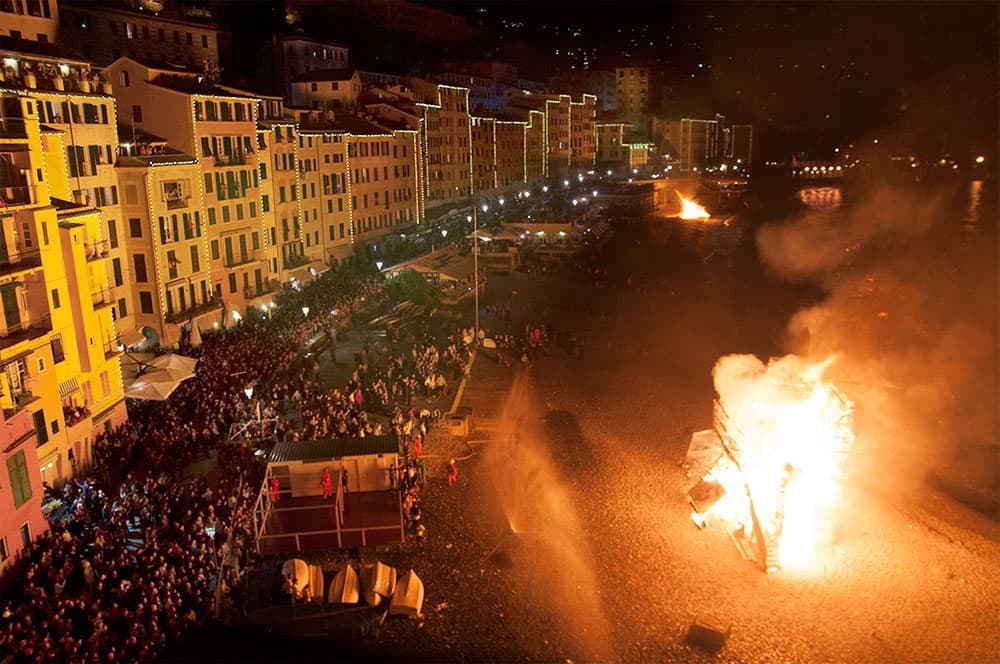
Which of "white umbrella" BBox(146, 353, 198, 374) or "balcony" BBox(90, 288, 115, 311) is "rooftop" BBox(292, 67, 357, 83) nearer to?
"balcony" BBox(90, 288, 115, 311)

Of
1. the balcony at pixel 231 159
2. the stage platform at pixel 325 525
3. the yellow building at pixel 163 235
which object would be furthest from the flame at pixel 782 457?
the balcony at pixel 231 159

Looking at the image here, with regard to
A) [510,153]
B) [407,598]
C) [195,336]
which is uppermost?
[510,153]

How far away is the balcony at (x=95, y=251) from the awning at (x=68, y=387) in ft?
12.9

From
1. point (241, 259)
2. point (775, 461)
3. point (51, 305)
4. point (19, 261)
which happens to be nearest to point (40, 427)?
point (51, 305)

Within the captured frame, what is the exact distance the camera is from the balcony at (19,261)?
18.4m

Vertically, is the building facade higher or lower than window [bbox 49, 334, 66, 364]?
higher

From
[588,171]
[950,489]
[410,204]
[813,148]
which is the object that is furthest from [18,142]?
[813,148]

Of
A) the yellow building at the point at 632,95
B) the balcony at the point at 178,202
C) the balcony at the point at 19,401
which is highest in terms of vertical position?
the yellow building at the point at 632,95

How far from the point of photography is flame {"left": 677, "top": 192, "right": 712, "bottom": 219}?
326 feet

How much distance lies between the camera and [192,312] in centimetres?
3309

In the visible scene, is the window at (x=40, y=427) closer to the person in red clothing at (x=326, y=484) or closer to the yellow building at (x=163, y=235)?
the person in red clothing at (x=326, y=484)

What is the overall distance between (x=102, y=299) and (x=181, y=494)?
778 cm

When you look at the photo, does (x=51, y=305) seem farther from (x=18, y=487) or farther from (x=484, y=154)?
(x=484, y=154)

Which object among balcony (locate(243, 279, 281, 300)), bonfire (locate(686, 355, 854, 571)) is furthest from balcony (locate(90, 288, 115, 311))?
bonfire (locate(686, 355, 854, 571))
